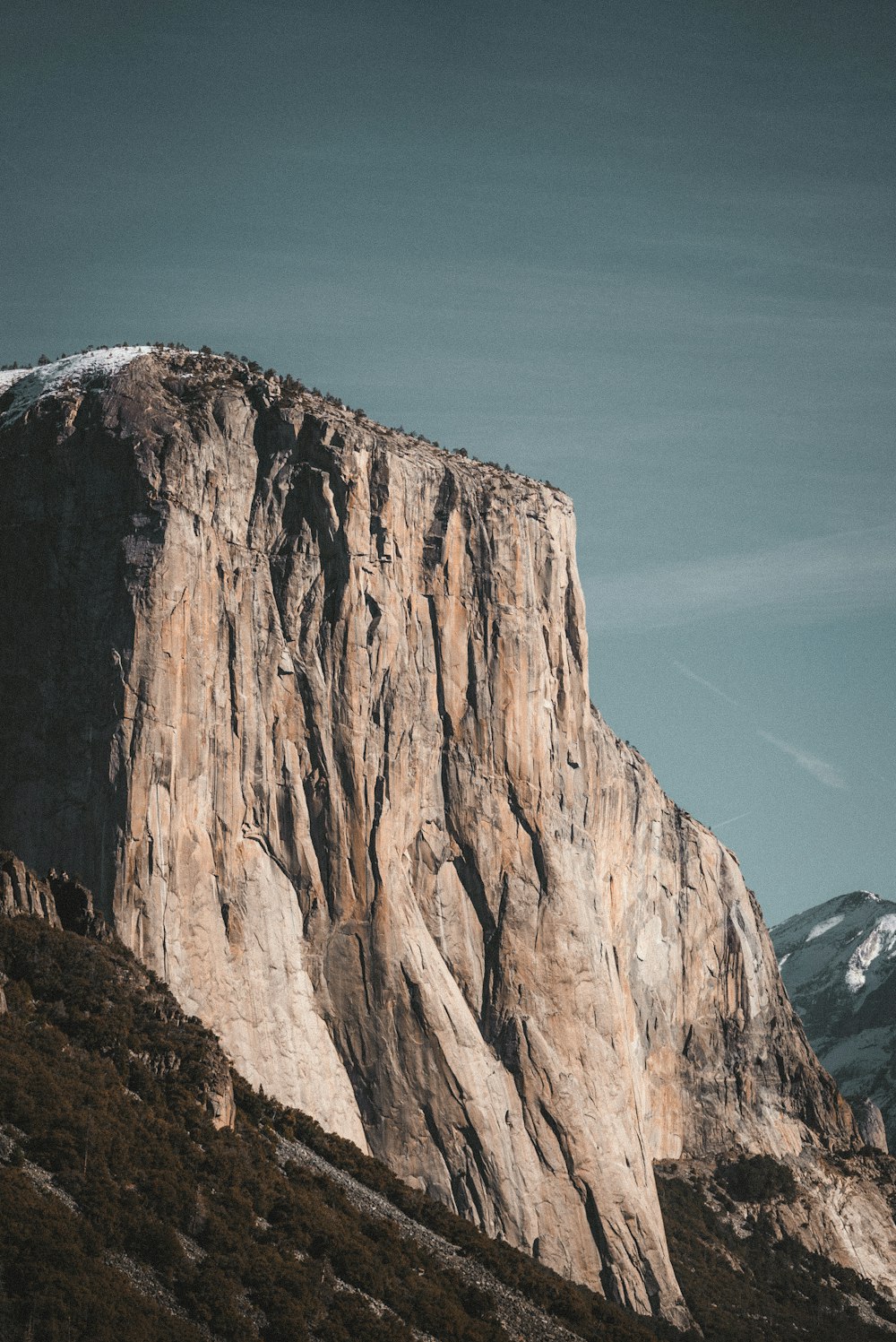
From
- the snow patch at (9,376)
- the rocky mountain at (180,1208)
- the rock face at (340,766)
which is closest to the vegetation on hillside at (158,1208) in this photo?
the rocky mountain at (180,1208)

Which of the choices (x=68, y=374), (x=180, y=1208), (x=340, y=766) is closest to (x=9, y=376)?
(x=68, y=374)

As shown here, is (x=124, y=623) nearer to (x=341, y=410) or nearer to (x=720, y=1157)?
(x=341, y=410)

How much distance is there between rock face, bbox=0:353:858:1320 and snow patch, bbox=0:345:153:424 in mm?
463

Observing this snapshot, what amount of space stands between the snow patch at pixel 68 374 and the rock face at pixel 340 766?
46 cm

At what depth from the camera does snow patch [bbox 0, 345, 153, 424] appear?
4011 inches

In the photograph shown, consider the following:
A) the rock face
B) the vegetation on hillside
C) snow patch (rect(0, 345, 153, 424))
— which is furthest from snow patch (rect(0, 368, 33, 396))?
the vegetation on hillside

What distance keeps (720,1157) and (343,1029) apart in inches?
1617

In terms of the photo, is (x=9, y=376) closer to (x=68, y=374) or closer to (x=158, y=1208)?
(x=68, y=374)

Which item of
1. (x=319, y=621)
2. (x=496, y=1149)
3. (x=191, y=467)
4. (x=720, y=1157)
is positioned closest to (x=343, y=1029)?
(x=496, y=1149)

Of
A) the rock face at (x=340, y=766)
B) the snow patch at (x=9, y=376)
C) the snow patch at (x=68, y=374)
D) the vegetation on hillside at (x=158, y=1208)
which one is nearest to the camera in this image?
the vegetation on hillside at (x=158, y=1208)

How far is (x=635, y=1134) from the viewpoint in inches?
4254

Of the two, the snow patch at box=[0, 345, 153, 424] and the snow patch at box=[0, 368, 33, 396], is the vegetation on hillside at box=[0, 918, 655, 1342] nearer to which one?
the snow patch at box=[0, 345, 153, 424]

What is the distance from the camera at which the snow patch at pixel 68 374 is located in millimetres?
101875

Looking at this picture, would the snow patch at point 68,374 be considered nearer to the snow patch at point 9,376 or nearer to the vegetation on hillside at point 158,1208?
the snow patch at point 9,376
